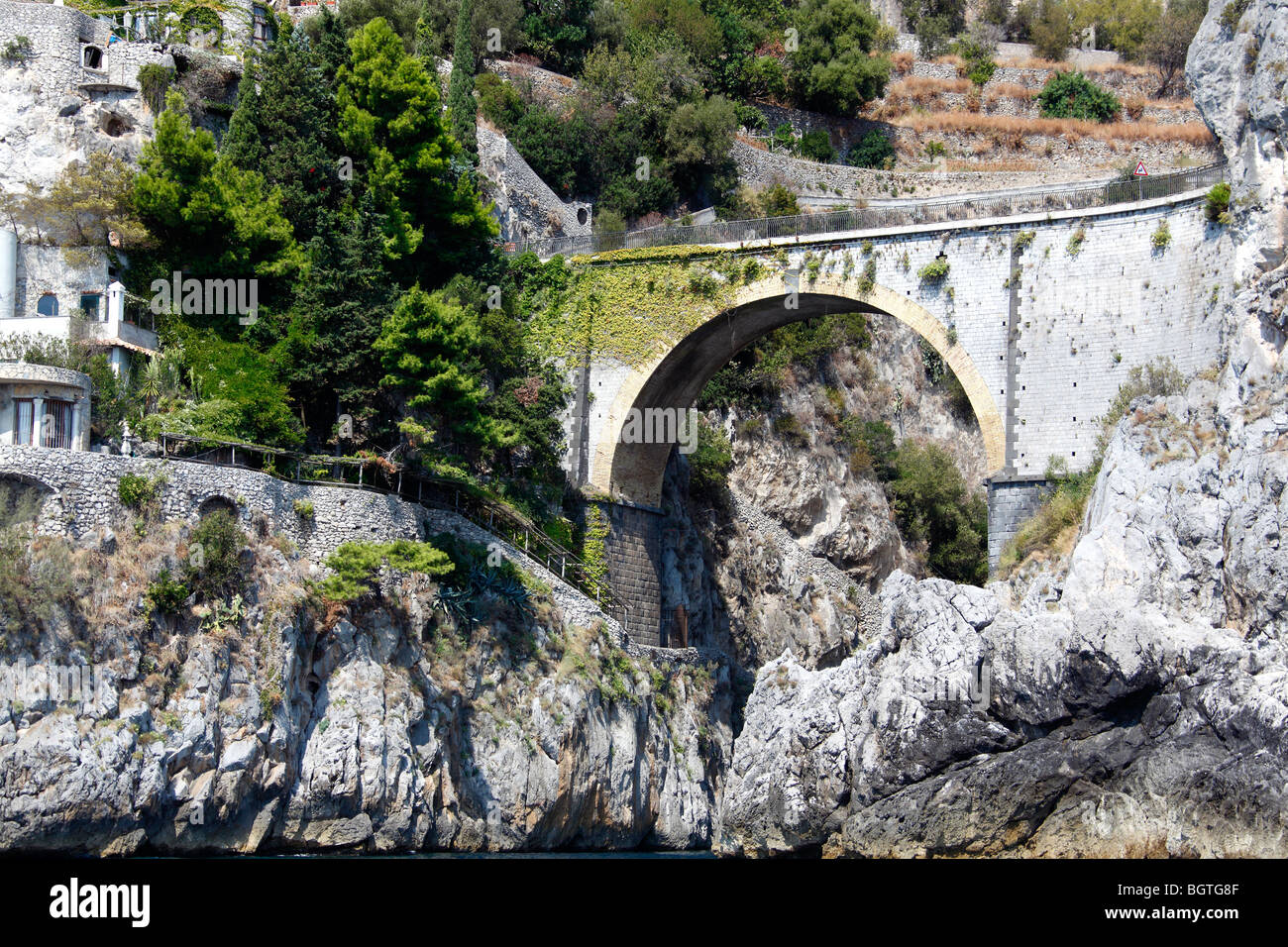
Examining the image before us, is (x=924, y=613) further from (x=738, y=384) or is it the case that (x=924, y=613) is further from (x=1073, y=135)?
(x=1073, y=135)

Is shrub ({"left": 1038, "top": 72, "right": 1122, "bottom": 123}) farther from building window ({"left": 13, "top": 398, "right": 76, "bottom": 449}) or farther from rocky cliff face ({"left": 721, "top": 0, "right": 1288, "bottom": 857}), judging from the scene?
building window ({"left": 13, "top": 398, "right": 76, "bottom": 449})

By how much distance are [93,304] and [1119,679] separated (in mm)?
21521

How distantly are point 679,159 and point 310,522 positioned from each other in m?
21.9

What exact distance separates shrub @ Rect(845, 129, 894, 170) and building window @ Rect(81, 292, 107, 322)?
2887cm

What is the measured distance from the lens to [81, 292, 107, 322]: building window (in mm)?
35250

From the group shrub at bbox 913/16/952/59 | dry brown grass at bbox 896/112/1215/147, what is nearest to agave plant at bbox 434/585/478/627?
dry brown grass at bbox 896/112/1215/147

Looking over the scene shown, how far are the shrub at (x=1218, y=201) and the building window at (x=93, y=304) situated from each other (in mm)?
21879

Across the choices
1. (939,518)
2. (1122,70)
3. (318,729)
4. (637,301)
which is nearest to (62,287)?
(318,729)

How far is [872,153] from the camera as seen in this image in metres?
57.6

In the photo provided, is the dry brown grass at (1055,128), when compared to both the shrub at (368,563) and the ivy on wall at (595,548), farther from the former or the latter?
the shrub at (368,563)

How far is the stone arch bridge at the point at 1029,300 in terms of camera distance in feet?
111

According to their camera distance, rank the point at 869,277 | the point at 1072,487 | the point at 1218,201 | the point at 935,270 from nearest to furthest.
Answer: the point at 1218,201
the point at 1072,487
the point at 935,270
the point at 869,277

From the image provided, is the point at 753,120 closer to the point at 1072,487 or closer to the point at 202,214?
the point at 202,214

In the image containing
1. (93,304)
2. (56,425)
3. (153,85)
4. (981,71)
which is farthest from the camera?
(981,71)
